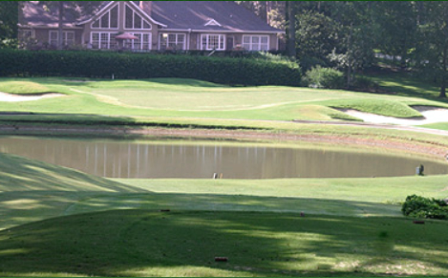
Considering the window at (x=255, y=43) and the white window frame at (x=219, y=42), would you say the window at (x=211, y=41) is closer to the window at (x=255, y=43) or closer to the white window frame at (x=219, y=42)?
the white window frame at (x=219, y=42)

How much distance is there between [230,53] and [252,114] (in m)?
32.6

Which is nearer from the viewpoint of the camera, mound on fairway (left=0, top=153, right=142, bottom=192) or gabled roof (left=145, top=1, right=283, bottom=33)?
mound on fairway (left=0, top=153, right=142, bottom=192)

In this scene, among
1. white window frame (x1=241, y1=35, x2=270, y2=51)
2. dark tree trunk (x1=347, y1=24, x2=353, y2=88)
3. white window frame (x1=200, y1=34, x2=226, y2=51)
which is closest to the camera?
dark tree trunk (x1=347, y1=24, x2=353, y2=88)

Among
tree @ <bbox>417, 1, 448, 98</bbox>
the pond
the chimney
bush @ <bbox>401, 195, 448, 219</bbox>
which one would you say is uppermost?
the chimney

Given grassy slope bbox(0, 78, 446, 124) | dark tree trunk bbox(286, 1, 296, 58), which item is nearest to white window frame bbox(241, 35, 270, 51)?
dark tree trunk bbox(286, 1, 296, 58)

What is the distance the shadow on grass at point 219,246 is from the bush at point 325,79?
6119 cm

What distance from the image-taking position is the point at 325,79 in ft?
238

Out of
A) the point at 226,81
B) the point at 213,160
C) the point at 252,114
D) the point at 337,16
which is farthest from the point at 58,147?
the point at 337,16

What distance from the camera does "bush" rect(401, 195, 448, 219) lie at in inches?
543

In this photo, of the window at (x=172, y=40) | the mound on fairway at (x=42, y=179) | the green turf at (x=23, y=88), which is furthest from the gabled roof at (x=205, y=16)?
the mound on fairway at (x=42, y=179)

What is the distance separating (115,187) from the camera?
21047 millimetres

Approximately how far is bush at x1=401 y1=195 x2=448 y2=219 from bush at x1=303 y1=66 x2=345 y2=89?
5860 cm

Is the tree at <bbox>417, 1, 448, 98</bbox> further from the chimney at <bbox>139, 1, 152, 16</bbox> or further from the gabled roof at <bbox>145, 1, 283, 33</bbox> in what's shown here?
the chimney at <bbox>139, 1, 152, 16</bbox>

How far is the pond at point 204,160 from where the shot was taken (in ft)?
93.1
